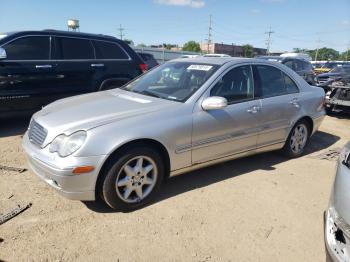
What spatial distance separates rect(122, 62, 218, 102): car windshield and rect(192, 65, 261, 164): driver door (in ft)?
0.73

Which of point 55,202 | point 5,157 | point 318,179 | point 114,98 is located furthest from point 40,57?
point 318,179

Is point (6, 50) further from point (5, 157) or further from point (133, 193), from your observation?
point (133, 193)

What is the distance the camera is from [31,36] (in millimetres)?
6055

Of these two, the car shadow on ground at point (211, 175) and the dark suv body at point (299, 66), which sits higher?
the dark suv body at point (299, 66)

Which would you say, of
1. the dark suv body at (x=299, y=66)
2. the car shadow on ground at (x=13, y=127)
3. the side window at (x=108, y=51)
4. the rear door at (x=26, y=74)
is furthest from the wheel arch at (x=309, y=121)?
the dark suv body at (x=299, y=66)

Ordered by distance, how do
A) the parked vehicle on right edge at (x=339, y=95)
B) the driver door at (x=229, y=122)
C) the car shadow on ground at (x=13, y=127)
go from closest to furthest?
the driver door at (x=229, y=122) → the car shadow on ground at (x=13, y=127) → the parked vehicle on right edge at (x=339, y=95)

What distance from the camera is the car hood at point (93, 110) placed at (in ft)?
10.9

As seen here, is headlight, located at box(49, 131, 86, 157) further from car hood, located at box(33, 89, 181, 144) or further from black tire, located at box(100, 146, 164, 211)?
black tire, located at box(100, 146, 164, 211)

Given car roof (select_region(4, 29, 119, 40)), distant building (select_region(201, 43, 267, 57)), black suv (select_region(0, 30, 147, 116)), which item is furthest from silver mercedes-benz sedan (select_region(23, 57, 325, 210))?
distant building (select_region(201, 43, 267, 57))

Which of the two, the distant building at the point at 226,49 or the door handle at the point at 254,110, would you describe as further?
the distant building at the point at 226,49

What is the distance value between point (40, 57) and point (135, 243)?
14.7 ft

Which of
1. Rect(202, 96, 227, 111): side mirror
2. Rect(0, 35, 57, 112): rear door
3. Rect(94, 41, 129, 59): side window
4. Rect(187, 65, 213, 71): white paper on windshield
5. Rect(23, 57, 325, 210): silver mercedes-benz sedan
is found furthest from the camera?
Rect(94, 41, 129, 59): side window

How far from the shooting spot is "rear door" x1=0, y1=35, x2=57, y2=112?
19.0 ft

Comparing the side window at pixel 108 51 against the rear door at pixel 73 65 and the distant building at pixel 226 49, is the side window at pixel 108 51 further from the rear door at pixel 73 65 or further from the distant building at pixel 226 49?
the distant building at pixel 226 49
